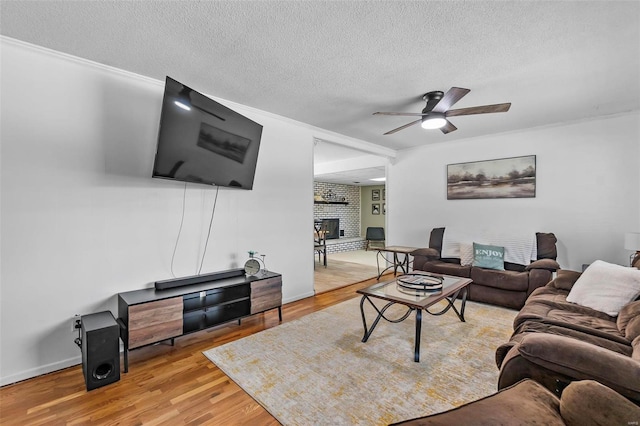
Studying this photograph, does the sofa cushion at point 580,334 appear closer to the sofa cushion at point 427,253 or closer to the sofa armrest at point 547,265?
the sofa armrest at point 547,265

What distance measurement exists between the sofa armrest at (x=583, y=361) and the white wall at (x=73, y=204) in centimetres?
288

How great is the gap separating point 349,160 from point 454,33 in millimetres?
4983

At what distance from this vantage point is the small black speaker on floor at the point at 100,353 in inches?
78.0

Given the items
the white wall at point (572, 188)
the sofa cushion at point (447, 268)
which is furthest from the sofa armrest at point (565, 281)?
the white wall at point (572, 188)

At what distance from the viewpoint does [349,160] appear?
6.97 metres

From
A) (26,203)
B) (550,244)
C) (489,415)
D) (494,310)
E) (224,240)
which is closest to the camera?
(489,415)

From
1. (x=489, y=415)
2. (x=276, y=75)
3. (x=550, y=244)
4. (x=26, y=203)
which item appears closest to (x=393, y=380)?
(x=489, y=415)

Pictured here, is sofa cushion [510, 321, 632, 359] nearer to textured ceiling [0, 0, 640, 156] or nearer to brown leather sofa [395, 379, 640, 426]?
brown leather sofa [395, 379, 640, 426]

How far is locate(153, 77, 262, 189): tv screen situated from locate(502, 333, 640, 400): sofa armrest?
271 centimetres

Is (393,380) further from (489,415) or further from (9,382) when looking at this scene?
(9,382)

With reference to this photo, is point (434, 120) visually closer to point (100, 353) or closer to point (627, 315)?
point (627, 315)

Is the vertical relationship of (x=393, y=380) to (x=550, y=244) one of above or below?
below

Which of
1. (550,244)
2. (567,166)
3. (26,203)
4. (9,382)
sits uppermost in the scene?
(567,166)

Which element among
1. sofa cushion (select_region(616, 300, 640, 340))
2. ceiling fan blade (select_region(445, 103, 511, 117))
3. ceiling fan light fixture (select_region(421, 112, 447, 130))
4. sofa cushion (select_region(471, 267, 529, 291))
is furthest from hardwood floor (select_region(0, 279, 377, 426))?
sofa cushion (select_region(471, 267, 529, 291))
